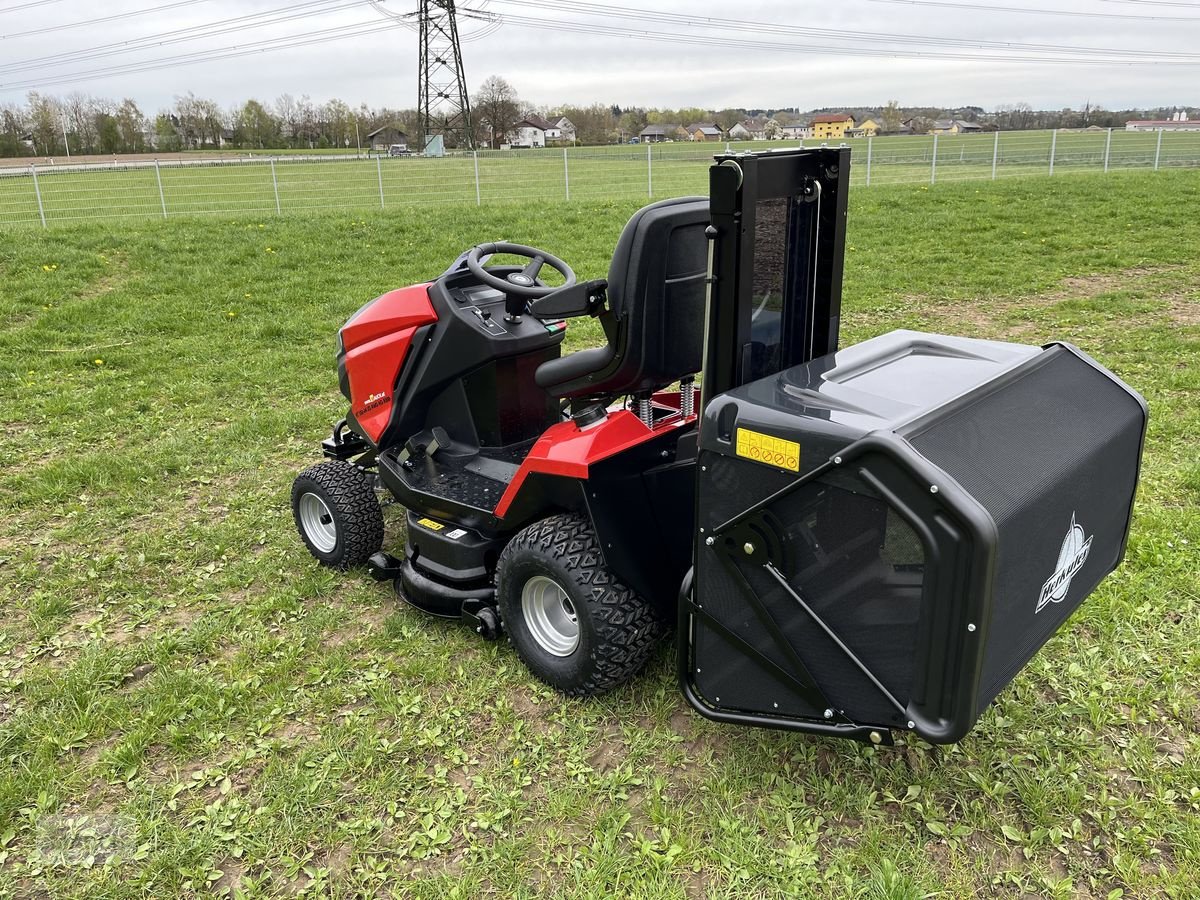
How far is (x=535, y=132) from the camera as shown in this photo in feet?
229

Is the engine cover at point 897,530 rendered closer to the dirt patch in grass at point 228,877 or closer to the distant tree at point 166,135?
the dirt patch in grass at point 228,877

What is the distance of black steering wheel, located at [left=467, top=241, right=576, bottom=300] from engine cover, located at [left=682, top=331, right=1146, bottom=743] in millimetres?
1161

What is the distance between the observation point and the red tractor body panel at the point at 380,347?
12.0 ft

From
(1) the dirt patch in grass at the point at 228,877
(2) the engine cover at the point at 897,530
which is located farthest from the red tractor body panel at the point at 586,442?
(1) the dirt patch in grass at the point at 228,877

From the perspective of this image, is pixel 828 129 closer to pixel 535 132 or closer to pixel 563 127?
pixel 563 127

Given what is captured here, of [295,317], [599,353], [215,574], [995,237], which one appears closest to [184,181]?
[295,317]

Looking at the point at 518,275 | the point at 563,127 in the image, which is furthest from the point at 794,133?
the point at 563,127

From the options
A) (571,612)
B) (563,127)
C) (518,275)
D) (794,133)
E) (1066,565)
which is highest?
(563,127)

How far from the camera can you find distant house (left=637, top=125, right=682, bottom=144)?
183 ft

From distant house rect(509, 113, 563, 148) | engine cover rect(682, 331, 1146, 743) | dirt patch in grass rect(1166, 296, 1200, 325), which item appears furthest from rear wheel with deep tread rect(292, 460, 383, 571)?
distant house rect(509, 113, 563, 148)

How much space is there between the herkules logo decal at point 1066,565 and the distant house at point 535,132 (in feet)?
212

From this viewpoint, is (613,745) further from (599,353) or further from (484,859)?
(599,353)

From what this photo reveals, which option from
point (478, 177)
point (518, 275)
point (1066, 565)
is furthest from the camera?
point (478, 177)

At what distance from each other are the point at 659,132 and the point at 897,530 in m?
63.1
